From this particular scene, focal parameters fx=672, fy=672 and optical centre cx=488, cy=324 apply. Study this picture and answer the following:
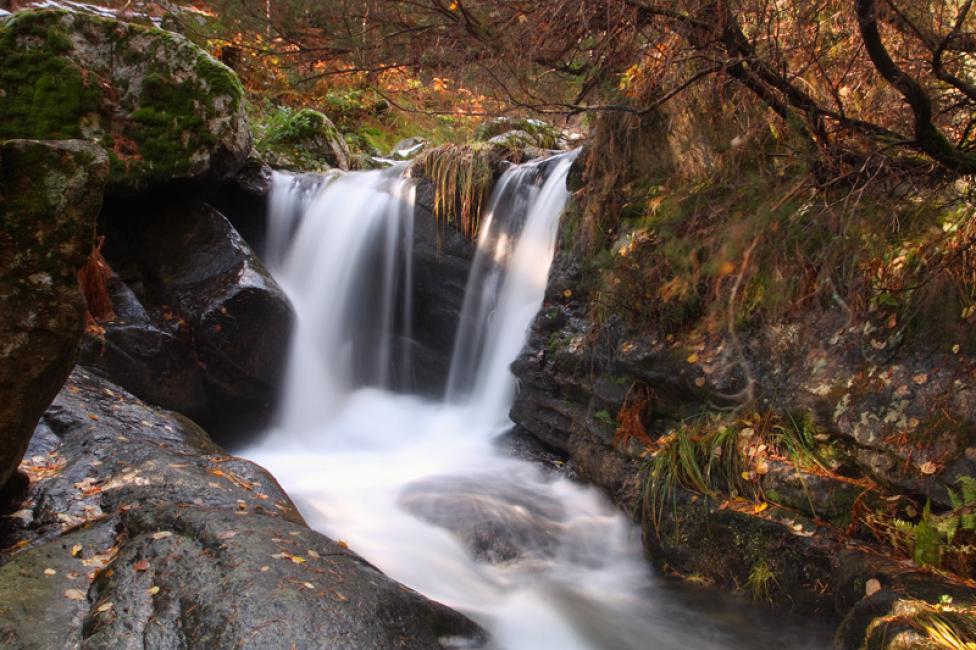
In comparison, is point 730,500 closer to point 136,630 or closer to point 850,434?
point 850,434

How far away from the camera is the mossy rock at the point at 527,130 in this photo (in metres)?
9.86

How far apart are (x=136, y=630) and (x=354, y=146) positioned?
515 inches

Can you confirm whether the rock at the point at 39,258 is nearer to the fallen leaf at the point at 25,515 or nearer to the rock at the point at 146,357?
the fallen leaf at the point at 25,515

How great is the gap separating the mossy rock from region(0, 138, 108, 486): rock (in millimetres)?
7207

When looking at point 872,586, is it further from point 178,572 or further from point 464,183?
point 464,183

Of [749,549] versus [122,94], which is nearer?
[749,549]

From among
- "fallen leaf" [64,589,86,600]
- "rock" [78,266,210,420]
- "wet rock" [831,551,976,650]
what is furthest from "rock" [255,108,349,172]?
"wet rock" [831,551,976,650]

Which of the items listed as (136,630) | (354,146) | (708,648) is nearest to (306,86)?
(136,630)

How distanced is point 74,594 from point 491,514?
3.03 m

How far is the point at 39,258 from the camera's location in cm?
276

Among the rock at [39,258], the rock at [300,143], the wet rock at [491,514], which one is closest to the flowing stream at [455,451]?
the wet rock at [491,514]

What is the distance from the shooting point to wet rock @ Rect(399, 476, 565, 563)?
4.90m

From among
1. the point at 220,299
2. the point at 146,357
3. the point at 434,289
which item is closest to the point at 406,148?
the point at 434,289

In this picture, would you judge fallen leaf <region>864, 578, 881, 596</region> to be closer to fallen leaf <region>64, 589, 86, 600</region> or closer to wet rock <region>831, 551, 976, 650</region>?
wet rock <region>831, 551, 976, 650</region>
